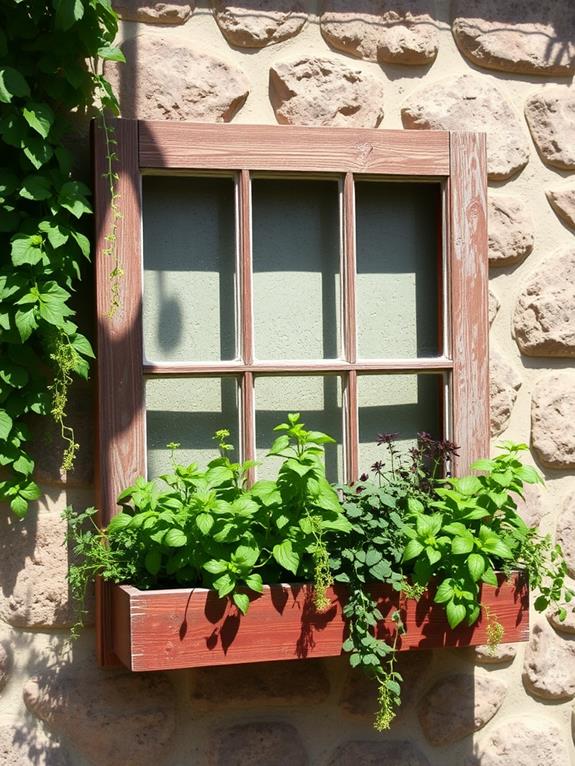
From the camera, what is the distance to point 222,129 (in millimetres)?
2547

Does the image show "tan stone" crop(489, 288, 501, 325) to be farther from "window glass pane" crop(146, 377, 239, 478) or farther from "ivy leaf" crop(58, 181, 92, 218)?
"ivy leaf" crop(58, 181, 92, 218)

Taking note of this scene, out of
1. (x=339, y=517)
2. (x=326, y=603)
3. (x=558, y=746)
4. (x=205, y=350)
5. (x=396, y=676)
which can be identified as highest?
(x=205, y=350)

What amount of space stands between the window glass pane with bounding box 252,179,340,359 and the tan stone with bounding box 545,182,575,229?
562 mm

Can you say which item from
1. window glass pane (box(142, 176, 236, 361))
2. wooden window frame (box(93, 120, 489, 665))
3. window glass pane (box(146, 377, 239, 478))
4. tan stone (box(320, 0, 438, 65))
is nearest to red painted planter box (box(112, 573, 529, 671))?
wooden window frame (box(93, 120, 489, 665))

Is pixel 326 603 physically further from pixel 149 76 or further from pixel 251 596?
pixel 149 76

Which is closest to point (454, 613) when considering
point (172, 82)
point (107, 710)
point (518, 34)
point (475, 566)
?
point (475, 566)

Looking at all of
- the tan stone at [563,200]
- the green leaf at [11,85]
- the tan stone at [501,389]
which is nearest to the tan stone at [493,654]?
the tan stone at [501,389]

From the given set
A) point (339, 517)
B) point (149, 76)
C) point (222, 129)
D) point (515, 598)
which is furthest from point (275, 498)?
point (149, 76)

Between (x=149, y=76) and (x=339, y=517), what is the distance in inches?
42.6

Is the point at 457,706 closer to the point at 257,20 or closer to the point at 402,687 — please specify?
the point at 402,687

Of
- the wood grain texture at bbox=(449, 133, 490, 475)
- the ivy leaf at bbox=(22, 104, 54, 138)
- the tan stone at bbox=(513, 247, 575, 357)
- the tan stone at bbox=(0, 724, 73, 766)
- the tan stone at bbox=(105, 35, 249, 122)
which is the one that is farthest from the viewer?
the tan stone at bbox=(513, 247, 575, 357)

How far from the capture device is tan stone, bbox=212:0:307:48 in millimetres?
2623

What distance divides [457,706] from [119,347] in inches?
45.8

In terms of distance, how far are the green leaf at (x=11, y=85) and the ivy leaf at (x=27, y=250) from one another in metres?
0.28
